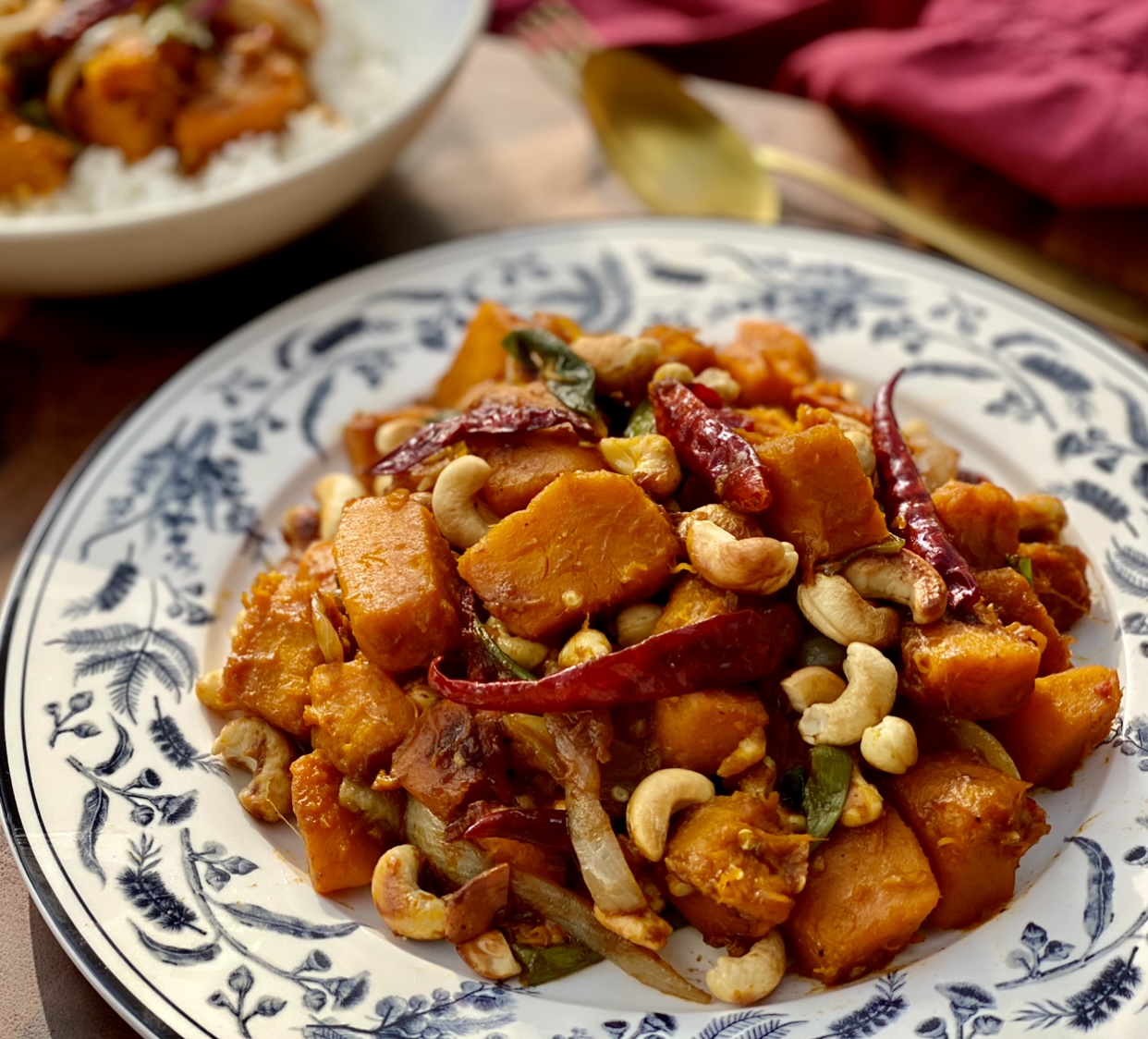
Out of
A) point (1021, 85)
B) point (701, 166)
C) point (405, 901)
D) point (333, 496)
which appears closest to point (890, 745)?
Result: point (405, 901)

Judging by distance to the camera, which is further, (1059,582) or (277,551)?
(277,551)

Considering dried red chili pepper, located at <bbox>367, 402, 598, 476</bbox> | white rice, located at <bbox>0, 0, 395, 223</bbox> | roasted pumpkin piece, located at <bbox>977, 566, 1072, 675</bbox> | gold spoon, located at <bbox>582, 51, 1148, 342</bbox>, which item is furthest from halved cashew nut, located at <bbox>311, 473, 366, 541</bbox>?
gold spoon, located at <bbox>582, 51, 1148, 342</bbox>

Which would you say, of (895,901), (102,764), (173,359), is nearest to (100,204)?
(173,359)

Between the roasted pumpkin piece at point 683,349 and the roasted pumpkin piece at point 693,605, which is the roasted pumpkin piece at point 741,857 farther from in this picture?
the roasted pumpkin piece at point 683,349

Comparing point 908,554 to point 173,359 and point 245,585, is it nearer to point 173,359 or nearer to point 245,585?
point 245,585

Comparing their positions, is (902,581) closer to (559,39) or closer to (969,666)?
(969,666)

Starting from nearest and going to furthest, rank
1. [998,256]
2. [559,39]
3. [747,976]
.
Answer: [747,976] → [998,256] → [559,39]

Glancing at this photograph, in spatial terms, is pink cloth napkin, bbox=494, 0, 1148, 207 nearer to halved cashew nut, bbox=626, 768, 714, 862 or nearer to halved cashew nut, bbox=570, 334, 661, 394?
halved cashew nut, bbox=570, 334, 661, 394

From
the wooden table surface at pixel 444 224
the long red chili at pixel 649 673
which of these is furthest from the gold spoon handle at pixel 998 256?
the long red chili at pixel 649 673
